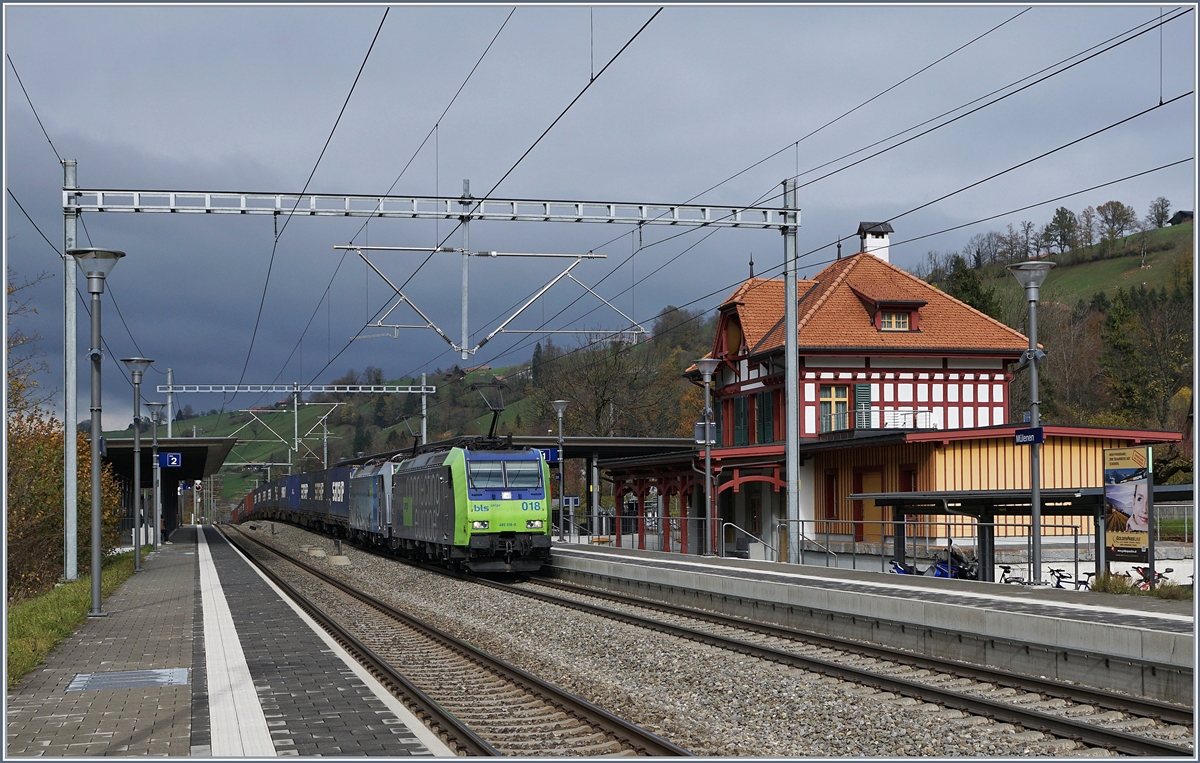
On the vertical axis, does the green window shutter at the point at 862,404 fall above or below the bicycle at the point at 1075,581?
above

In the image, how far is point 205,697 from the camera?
10398mm

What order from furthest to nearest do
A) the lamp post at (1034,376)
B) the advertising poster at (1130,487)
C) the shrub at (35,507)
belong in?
1. the shrub at (35,507)
2. the lamp post at (1034,376)
3. the advertising poster at (1130,487)

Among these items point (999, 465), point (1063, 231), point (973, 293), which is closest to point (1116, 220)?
point (1063, 231)

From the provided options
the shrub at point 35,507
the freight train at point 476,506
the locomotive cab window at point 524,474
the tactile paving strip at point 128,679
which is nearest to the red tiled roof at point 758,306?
the freight train at point 476,506

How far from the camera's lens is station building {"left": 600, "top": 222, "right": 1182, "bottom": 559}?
31.1 meters

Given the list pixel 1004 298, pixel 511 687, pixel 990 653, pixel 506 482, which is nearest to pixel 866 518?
pixel 506 482

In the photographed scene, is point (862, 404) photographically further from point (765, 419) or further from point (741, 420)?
point (741, 420)

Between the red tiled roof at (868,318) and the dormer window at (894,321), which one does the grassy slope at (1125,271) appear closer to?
the red tiled roof at (868,318)

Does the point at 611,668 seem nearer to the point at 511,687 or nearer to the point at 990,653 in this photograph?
the point at 511,687

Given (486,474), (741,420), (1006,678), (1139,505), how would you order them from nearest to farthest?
(1006,678), (1139,505), (486,474), (741,420)

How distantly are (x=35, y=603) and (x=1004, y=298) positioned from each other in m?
68.4

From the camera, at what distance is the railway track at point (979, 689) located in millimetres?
9055

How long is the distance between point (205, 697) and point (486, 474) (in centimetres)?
1618

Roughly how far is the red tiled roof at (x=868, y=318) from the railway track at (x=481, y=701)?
974 inches
